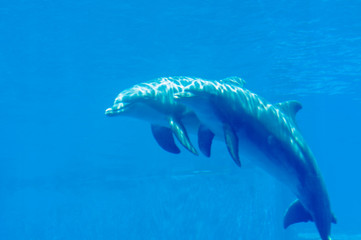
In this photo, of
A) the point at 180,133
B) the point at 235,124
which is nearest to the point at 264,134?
the point at 235,124

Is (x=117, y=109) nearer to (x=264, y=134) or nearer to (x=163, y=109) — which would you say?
(x=163, y=109)

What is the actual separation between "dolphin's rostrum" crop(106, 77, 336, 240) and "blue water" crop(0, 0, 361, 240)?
29.4ft

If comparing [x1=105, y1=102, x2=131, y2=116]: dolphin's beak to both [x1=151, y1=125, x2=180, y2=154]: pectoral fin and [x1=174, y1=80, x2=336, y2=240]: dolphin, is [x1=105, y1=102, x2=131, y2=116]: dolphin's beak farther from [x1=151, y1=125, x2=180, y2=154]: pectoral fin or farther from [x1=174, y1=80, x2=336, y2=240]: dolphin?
[x1=151, y1=125, x2=180, y2=154]: pectoral fin

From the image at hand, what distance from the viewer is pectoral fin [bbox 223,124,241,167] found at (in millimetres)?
6159

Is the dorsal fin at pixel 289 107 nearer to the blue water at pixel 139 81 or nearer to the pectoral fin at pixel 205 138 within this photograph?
→ the pectoral fin at pixel 205 138

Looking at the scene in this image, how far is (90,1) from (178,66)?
21.6 feet

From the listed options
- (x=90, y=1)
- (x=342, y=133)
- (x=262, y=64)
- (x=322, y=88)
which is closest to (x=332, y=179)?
(x=342, y=133)

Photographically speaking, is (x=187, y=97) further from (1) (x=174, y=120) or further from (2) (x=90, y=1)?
(2) (x=90, y=1)

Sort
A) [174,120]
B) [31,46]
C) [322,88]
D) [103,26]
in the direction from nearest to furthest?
[174,120] → [103,26] → [31,46] → [322,88]

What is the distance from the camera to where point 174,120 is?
23.3 feet

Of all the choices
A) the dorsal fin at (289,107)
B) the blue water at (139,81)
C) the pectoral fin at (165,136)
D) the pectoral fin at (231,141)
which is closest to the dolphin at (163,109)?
the pectoral fin at (165,136)

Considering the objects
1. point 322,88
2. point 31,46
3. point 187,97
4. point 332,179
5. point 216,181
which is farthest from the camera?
point 332,179

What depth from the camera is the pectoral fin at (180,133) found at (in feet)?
21.5

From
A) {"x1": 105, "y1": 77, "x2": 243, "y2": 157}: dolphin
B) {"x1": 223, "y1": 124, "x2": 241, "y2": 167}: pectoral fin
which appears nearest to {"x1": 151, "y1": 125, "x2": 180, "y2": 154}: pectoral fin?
{"x1": 105, "y1": 77, "x2": 243, "y2": 157}: dolphin
